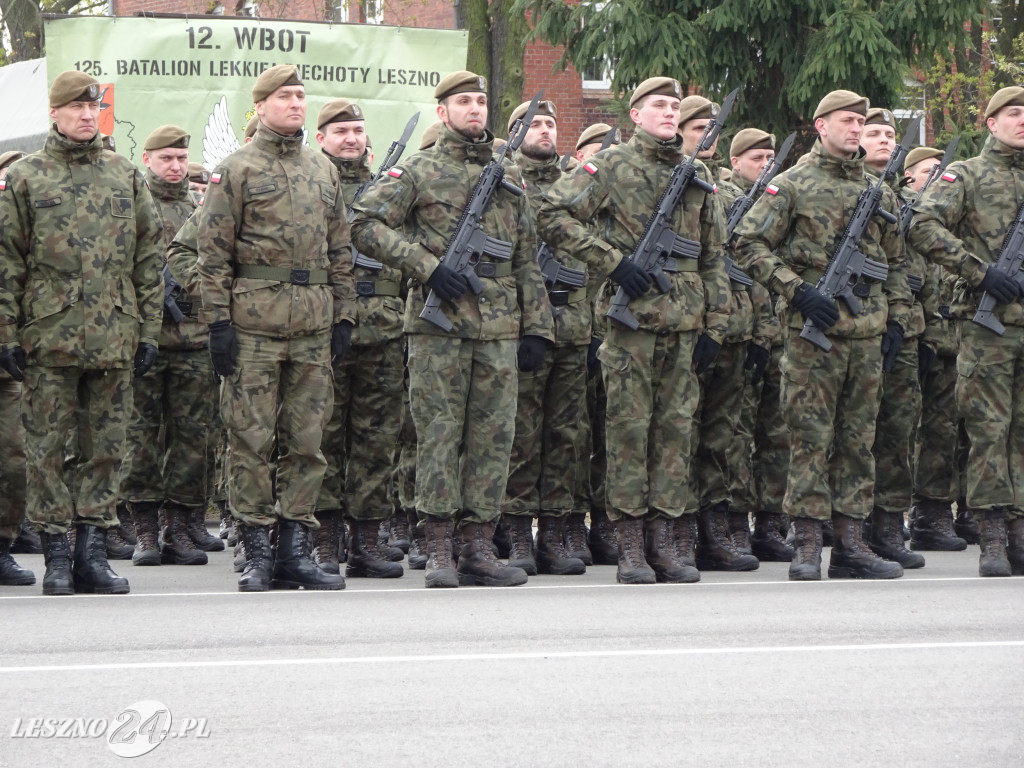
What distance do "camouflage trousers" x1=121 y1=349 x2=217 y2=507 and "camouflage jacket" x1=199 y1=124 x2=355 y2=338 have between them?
2275 millimetres

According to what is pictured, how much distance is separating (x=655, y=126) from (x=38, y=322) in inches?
129

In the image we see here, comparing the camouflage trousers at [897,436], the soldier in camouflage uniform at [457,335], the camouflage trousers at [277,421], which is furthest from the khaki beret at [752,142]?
the camouflage trousers at [277,421]

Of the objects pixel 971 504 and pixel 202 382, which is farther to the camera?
pixel 202 382

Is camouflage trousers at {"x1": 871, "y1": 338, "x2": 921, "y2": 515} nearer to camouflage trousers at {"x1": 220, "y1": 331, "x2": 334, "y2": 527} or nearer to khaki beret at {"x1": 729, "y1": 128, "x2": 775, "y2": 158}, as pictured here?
khaki beret at {"x1": 729, "y1": 128, "x2": 775, "y2": 158}

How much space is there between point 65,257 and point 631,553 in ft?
10.6

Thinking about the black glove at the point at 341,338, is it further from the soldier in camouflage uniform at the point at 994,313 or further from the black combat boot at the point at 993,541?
the black combat boot at the point at 993,541

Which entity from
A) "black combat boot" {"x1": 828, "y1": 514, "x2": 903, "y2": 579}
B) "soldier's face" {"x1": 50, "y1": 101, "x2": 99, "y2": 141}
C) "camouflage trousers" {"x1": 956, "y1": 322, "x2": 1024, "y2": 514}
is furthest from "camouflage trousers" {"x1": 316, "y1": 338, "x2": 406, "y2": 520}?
"camouflage trousers" {"x1": 956, "y1": 322, "x2": 1024, "y2": 514}

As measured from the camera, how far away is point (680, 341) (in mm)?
8922

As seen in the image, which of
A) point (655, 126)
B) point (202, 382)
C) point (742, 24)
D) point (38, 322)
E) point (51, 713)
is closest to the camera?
point (51, 713)

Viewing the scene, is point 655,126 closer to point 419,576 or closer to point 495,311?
point 495,311

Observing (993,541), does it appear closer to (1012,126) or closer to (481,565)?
(1012,126)

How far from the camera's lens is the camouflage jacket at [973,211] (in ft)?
30.5

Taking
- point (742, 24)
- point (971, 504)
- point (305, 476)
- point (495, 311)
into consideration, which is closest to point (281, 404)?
point (305, 476)

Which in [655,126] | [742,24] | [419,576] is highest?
[742,24]
